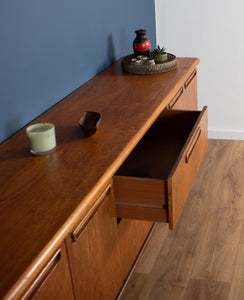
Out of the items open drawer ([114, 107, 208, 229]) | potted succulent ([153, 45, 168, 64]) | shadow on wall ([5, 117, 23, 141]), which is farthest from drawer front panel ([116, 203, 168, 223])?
potted succulent ([153, 45, 168, 64])

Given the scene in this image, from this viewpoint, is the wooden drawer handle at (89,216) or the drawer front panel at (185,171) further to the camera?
the drawer front panel at (185,171)

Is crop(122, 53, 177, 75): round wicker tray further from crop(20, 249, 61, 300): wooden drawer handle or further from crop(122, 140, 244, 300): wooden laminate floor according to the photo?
crop(20, 249, 61, 300): wooden drawer handle

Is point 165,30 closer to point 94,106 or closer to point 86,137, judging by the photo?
point 94,106

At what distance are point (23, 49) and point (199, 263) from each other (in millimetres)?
1218

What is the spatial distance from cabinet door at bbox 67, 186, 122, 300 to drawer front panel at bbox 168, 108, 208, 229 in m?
0.20

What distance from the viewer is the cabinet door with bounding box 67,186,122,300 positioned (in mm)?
1229

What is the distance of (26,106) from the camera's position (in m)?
1.64

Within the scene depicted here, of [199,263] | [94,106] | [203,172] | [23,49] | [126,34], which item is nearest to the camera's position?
[23,49]

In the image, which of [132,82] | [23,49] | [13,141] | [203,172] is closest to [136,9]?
[132,82]

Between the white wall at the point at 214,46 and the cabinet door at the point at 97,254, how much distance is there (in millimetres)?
1866

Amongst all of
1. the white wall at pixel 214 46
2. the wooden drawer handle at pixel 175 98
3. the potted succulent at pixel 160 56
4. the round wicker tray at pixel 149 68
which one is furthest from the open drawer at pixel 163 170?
the white wall at pixel 214 46

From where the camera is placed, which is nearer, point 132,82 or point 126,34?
point 132,82

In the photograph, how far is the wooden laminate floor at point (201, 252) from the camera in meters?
1.84

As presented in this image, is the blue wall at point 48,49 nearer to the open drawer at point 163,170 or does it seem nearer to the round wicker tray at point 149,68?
the round wicker tray at point 149,68
